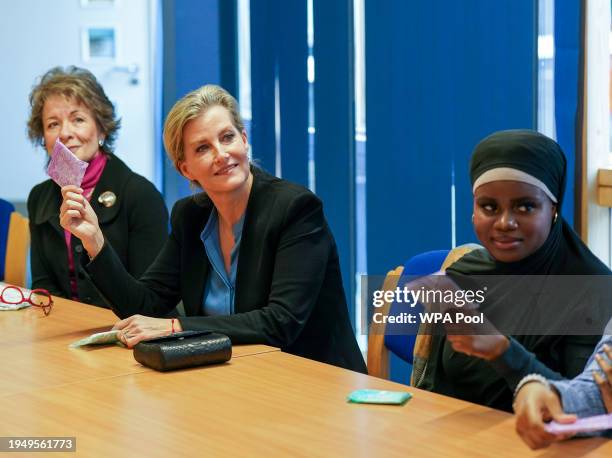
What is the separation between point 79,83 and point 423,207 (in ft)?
4.87

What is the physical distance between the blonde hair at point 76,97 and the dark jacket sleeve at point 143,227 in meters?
0.29

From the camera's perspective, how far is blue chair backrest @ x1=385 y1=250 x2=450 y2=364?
105 inches

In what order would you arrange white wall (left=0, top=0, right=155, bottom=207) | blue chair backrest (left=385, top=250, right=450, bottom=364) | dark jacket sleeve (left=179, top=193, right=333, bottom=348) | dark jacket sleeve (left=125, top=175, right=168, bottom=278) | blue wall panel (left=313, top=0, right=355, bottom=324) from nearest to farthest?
dark jacket sleeve (left=179, top=193, right=333, bottom=348)
blue chair backrest (left=385, top=250, right=450, bottom=364)
dark jacket sleeve (left=125, top=175, right=168, bottom=278)
blue wall panel (left=313, top=0, right=355, bottom=324)
white wall (left=0, top=0, right=155, bottom=207)

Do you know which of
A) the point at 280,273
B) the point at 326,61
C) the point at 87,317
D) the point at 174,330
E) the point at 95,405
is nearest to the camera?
the point at 95,405

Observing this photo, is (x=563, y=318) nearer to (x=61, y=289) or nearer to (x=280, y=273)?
(x=280, y=273)

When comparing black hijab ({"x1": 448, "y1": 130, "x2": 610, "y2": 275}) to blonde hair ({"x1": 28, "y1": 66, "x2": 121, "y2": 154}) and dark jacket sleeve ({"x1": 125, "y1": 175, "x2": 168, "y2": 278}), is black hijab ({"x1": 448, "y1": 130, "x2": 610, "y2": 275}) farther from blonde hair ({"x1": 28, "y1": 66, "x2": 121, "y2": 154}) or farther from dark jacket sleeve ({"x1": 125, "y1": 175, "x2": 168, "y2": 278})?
blonde hair ({"x1": 28, "y1": 66, "x2": 121, "y2": 154})

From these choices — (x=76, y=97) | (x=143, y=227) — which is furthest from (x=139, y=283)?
(x=76, y=97)

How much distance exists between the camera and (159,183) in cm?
593

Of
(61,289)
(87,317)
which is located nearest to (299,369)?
(87,317)

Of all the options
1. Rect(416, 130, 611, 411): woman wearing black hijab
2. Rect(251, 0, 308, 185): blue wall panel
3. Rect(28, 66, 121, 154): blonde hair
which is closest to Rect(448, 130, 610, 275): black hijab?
Answer: Rect(416, 130, 611, 411): woman wearing black hijab

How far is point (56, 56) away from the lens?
5.77 metres

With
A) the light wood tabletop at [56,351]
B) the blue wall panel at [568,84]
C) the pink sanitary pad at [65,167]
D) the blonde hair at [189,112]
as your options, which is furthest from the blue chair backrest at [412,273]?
A: the pink sanitary pad at [65,167]

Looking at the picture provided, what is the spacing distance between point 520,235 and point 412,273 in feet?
2.30

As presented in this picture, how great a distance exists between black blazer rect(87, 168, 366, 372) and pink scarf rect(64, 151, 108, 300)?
25.9 inches
